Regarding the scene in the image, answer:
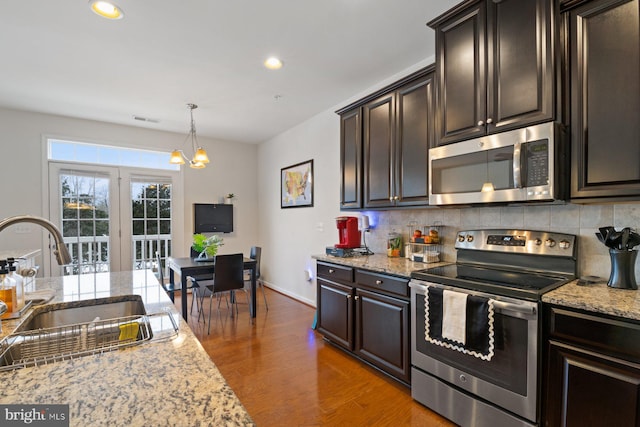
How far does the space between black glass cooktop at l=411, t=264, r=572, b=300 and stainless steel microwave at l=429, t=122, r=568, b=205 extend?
1.55ft

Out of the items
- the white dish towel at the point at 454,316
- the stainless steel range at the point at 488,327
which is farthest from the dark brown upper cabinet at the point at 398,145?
the white dish towel at the point at 454,316

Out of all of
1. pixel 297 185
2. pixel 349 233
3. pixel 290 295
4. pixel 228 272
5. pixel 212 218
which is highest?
pixel 297 185

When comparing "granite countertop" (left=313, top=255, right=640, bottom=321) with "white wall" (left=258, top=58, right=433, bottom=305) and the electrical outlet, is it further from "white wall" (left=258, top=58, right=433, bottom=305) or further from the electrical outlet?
the electrical outlet

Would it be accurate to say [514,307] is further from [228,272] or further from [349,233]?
[228,272]

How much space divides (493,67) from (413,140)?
2.46ft

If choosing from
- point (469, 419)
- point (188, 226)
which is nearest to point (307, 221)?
point (188, 226)

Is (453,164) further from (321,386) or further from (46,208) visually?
(46,208)

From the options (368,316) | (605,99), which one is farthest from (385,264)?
(605,99)

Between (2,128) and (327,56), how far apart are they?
4.38m

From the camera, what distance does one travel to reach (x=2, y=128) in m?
4.05

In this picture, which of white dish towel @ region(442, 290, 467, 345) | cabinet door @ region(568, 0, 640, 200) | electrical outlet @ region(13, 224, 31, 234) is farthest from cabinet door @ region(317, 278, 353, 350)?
electrical outlet @ region(13, 224, 31, 234)

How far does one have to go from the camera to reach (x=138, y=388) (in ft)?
2.38

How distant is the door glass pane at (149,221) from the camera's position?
493cm

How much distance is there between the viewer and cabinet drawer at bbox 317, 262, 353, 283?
272 centimetres
